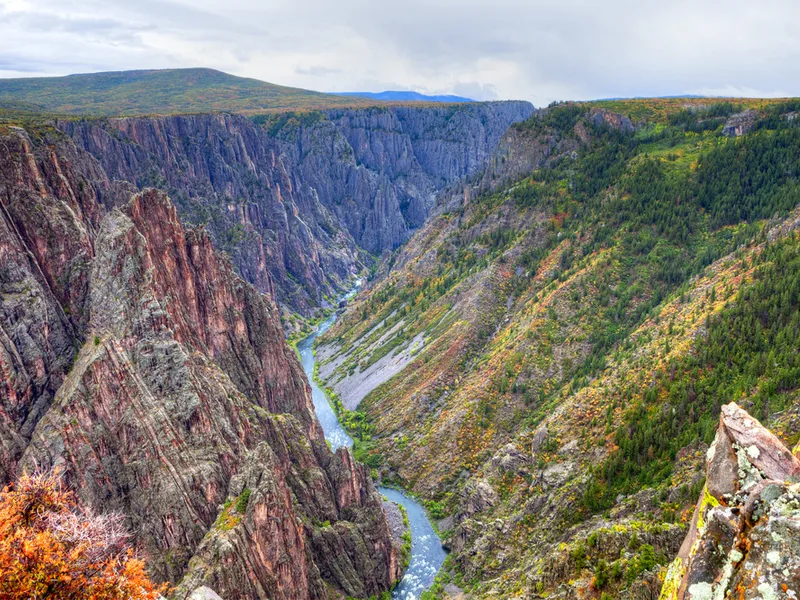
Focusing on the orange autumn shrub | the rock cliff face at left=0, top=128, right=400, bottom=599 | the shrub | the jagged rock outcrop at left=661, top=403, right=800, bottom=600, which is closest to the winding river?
the rock cliff face at left=0, top=128, right=400, bottom=599

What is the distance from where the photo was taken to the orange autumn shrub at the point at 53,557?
638 inches

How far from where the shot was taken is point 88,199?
82938 mm

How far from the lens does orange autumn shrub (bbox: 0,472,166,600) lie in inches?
638

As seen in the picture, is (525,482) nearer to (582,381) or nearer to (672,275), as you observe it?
(582,381)

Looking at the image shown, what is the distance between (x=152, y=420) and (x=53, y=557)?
4257cm

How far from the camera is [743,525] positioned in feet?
48.2

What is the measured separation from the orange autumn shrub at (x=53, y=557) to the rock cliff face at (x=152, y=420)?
32849mm

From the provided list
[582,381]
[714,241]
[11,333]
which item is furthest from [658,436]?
[11,333]

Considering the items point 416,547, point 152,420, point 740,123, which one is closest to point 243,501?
point 152,420

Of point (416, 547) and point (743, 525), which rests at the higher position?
point (743, 525)

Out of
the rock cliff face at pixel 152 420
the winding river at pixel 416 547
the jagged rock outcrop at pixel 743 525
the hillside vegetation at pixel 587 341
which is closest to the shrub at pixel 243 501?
the rock cliff face at pixel 152 420

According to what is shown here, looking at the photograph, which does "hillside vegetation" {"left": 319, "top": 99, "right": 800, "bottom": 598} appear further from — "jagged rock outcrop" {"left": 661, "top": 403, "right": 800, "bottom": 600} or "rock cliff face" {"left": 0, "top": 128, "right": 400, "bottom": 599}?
"jagged rock outcrop" {"left": 661, "top": 403, "right": 800, "bottom": 600}

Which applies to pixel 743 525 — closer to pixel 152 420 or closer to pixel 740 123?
pixel 152 420

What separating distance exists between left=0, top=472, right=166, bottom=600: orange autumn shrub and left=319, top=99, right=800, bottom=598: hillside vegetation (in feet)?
121
